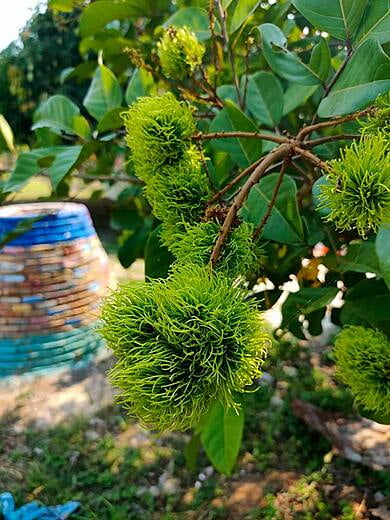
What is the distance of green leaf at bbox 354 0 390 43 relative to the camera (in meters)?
0.55

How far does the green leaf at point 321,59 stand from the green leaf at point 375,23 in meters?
0.03

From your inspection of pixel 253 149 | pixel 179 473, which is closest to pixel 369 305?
pixel 253 149

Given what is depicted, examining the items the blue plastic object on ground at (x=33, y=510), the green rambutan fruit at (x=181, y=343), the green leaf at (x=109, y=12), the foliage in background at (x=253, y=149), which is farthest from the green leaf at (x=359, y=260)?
the blue plastic object on ground at (x=33, y=510)

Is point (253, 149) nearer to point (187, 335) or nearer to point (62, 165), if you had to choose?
point (62, 165)

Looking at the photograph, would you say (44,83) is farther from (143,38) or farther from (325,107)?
(325,107)

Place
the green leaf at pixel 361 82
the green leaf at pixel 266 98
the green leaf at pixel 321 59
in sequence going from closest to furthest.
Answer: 1. the green leaf at pixel 361 82
2. the green leaf at pixel 321 59
3. the green leaf at pixel 266 98

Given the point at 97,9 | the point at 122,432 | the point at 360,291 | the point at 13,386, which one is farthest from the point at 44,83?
the point at 360,291

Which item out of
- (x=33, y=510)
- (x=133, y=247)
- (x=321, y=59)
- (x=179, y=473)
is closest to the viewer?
(x=321, y=59)

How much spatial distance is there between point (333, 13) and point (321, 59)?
2.1 inches

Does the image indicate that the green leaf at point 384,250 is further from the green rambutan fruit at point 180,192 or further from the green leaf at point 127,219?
the green leaf at point 127,219

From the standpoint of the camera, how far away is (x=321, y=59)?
608 mm

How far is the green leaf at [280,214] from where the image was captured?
2.07ft

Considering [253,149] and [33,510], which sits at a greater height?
[253,149]

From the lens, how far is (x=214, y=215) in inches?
18.0
